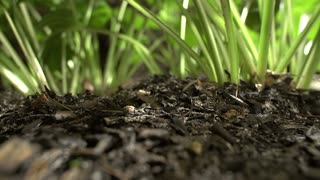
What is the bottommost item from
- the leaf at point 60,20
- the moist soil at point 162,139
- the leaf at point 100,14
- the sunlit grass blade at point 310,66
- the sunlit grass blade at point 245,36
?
the moist soil at point 162,139

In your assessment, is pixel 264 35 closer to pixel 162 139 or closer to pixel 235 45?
pixel 235 45

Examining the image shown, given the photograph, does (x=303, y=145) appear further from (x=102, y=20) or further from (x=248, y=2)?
(x=102, y=20)

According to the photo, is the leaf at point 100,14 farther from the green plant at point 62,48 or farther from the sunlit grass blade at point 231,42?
the sunlit grass blade at point 231,42

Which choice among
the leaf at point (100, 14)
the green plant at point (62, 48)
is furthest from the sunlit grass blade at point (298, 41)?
A: the leaf at point (100, 14)

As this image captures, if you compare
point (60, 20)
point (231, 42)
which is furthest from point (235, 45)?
point (60, 20)

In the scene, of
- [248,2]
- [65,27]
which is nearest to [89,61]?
[65,27]

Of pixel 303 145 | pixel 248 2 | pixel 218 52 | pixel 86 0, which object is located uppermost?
pixel 86 0
